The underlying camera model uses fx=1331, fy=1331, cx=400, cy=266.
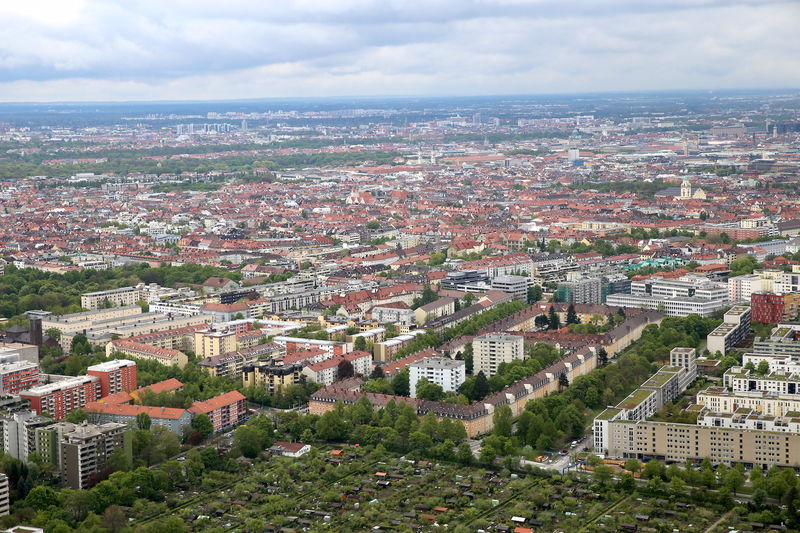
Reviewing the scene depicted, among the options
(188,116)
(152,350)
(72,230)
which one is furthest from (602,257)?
(188,116)

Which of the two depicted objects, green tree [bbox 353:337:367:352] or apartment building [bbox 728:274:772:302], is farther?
apartment building [bbox 728:274:772:302]

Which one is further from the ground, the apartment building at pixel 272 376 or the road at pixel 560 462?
the apartment building at pixel 272 376

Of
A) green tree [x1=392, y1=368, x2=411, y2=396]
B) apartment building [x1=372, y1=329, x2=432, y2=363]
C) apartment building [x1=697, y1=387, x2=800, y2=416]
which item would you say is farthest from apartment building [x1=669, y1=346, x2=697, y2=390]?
apartment building [x1=372, y1=329, x2=432, y2=363]

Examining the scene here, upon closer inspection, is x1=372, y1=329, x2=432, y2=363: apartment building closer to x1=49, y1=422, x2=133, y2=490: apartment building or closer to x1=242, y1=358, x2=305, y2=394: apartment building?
x1=242, y1=358, x2=305, y2=394: apartment building

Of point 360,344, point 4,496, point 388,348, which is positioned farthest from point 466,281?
point 4,496

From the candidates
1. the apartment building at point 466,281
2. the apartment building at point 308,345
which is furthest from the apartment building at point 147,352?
the apartment building at point 466,281

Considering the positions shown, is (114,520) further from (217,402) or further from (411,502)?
(217,402)

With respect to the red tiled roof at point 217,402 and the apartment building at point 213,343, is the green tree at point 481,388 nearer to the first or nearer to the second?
the red tiled roof at point 217,402
